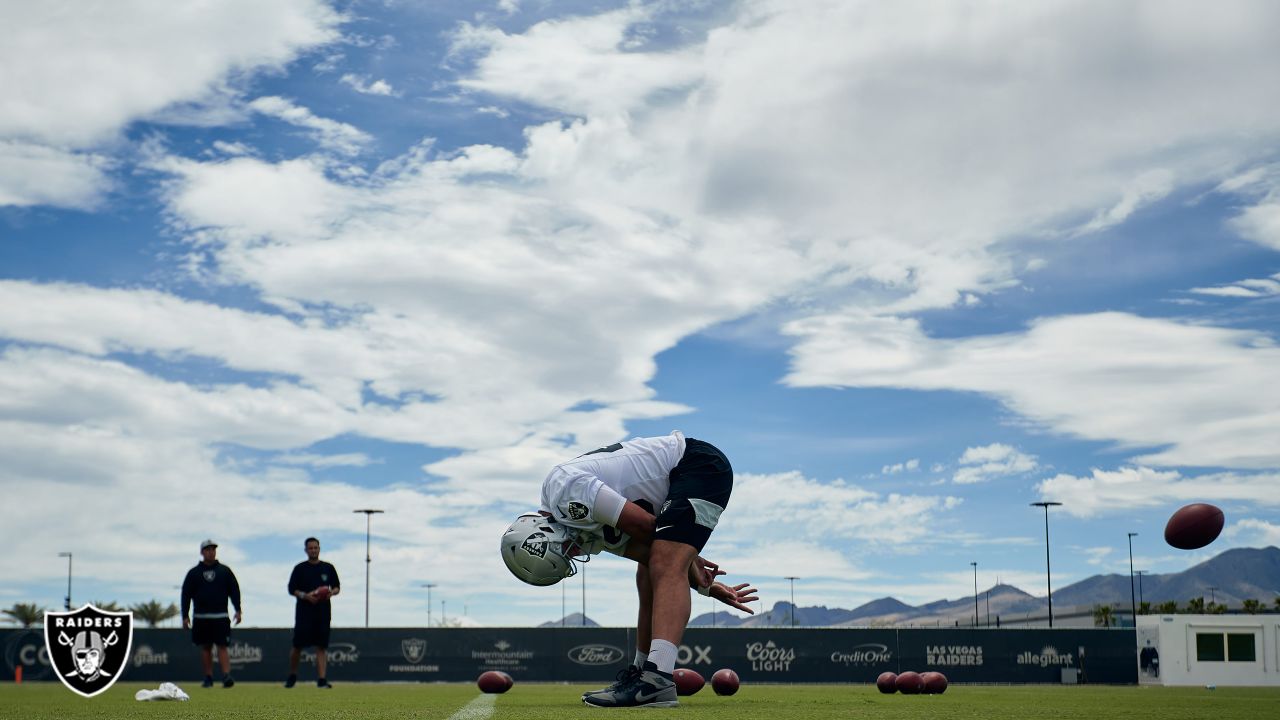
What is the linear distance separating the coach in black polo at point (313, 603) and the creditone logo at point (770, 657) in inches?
674

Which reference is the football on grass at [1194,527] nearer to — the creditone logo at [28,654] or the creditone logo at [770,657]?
the creditone logo at [770,657]

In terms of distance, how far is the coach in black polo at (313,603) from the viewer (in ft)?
47.8

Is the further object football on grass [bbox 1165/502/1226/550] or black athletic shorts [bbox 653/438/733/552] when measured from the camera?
football on grass [bbox 1165/502/1226/550]

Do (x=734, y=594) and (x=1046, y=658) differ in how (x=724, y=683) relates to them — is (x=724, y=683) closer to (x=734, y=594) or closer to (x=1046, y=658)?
(x=734, y=594)

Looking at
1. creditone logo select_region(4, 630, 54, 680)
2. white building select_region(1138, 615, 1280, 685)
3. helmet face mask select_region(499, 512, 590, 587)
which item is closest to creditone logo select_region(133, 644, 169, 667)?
creditone logo select_region(4, 630, 54, 680)

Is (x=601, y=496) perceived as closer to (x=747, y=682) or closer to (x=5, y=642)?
(x=747, y=682)

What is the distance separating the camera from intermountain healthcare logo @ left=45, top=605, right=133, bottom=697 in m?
8.20

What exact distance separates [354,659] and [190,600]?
15.9m

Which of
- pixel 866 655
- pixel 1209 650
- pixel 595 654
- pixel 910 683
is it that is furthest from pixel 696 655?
pixel 910 683

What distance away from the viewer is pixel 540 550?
5902 mm

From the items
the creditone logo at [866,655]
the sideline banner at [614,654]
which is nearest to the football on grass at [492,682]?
the sideline banner at [614,654]

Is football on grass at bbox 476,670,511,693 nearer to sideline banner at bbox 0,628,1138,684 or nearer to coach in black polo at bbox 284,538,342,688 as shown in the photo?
coach in black polo at bbox 284,538,342,688

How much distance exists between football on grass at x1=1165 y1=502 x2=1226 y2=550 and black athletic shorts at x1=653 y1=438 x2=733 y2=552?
39.2ft

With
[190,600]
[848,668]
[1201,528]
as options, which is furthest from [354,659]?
[1201,528]
